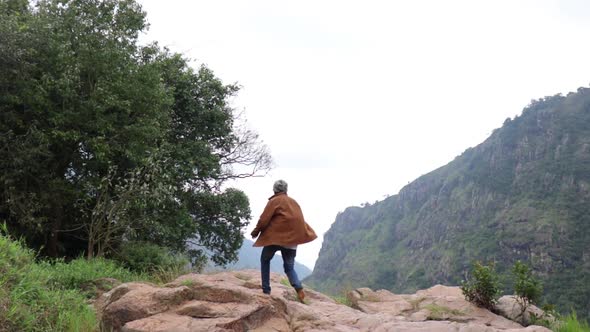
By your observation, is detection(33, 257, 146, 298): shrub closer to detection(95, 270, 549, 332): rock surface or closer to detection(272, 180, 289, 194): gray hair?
detection(95, 270, 549, 332): rock surface

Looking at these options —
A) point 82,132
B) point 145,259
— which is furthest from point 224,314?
point 82,132

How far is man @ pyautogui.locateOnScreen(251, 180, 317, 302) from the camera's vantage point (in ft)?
25.7

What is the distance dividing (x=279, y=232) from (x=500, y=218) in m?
88.8

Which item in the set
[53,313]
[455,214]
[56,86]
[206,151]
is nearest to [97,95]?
[56,86]

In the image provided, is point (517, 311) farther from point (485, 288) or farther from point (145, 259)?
point (145, 259)

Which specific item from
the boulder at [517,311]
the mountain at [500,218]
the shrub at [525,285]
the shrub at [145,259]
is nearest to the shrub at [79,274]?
the shrub at [145,259]

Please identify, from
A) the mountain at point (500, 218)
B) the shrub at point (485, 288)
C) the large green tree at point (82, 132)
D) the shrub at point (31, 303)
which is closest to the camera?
the shrub at point (31, 303)

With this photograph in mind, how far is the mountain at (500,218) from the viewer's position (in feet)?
228

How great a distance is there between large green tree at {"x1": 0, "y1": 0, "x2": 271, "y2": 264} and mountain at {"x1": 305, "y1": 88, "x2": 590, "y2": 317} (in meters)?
46.7

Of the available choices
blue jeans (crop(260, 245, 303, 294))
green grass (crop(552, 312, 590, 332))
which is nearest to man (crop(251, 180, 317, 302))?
blue jeans (crop(260, 245, 303, 294))

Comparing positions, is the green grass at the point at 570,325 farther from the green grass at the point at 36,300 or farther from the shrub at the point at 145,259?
the shrub at the point at 145,259

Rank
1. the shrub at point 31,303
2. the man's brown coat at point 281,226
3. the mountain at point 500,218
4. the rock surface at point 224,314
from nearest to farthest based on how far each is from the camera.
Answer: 1. the shrub at point 31,303
2. the rock surface at point 224,314
3. the man's brown coat at point 281,226
4. the mountain at point 500,218

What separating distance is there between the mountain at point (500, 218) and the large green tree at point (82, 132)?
46.7 metres

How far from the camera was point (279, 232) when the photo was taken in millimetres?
7844
